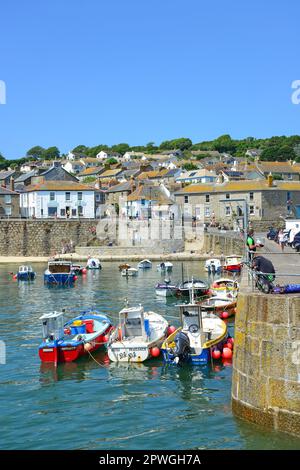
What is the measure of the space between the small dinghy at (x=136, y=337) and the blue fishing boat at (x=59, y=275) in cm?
2622

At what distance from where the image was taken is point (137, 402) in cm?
1923

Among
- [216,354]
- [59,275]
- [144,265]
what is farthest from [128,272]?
[216,354]

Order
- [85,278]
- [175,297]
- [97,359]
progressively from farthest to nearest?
1. [85,278]
2. [175,297]
3. [97,359]

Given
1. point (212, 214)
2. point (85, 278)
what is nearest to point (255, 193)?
point (212, 214)

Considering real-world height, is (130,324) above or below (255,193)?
below

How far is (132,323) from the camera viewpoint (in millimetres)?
25969

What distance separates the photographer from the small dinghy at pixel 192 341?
76.1ft

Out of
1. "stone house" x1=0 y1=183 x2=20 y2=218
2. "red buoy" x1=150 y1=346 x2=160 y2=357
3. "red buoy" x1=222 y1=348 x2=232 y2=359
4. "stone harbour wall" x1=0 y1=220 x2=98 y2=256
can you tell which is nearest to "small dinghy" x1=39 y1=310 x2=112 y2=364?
"red buoy" x1=150 y1=346 x2=160 y2=357

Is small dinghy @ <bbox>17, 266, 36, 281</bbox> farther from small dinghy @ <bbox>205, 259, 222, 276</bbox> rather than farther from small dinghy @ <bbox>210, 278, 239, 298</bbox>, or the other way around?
small dinghy @ <bbox>210, 278, 239, 298</bbox>

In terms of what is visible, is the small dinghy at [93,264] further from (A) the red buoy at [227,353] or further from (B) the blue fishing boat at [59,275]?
(A) the red buoy at [227,353]

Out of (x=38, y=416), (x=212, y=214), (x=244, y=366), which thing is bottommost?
(x=38, y=416)

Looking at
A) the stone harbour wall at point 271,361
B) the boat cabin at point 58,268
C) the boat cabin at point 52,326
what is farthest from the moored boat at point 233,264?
the stone harbour wall at point 271,361
